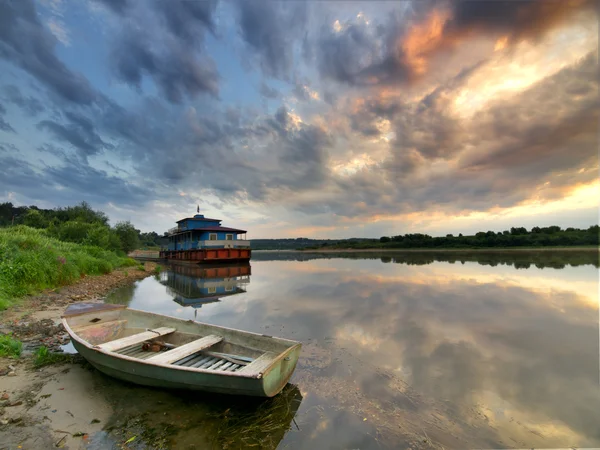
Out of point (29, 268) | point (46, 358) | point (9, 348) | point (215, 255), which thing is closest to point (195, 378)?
point (46, 358)

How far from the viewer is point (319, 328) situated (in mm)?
8719

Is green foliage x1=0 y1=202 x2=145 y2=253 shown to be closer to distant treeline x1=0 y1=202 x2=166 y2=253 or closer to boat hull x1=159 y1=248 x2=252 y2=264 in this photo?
distant treeline x1=0 y1=202 x2=166 y2=253

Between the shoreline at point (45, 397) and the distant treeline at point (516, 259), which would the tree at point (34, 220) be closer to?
the distant treeline at point (516, 259)

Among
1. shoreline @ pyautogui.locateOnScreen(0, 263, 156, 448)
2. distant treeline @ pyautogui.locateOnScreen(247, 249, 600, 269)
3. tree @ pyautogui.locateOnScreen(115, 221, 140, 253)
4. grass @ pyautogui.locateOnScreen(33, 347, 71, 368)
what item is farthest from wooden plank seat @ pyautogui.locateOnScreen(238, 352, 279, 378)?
tree @ pyautogui.locateOnScreen(115, 221, 140, 253)

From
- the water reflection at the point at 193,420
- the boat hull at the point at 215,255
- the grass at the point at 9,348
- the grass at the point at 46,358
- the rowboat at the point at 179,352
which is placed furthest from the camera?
the boat hull at the point at 215,255

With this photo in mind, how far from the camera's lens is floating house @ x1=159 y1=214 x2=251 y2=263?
1260 inches

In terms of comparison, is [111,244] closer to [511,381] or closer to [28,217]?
[28,217]

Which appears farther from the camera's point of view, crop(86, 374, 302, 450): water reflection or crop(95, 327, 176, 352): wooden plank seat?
crop(95, 327, 176, 352): wooden plank seat

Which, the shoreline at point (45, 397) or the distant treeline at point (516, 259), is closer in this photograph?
the shoreline at point (45, 397)

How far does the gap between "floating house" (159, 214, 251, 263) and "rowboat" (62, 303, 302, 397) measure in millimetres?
24924

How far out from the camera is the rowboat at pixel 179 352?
160 inches

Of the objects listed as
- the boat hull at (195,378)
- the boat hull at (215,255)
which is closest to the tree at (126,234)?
the boat hull at (215,255)

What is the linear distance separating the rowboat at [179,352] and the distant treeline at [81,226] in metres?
28.1

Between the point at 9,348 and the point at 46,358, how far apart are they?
3.50 ft
